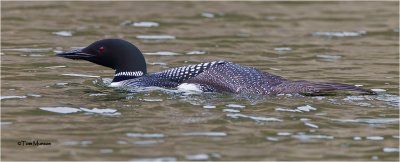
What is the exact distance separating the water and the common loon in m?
0.14

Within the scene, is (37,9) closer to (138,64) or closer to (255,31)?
(255,31)

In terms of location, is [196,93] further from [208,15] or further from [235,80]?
[208,15]

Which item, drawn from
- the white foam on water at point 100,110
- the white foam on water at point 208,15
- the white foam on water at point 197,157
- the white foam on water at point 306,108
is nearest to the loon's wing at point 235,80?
the white foam on water at point 306,108

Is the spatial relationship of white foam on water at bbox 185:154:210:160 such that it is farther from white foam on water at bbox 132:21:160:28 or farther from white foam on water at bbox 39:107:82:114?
white foam on water at bbox 132:21:160:28

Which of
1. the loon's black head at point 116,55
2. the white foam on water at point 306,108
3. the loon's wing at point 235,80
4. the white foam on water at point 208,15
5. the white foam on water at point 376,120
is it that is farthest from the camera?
the white foam on water at point 208,15

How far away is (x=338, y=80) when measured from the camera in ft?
28.6

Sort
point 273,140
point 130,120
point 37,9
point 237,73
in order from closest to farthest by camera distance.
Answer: point 273,140 → point 130,120 → point 237,73 → point 37,9

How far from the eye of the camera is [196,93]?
7.53m

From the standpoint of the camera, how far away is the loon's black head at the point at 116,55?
827 centimetres

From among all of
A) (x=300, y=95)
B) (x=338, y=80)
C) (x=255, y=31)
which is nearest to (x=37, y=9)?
(x=255, y=31)

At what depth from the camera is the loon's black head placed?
8.27 meters

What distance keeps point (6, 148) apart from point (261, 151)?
148cm

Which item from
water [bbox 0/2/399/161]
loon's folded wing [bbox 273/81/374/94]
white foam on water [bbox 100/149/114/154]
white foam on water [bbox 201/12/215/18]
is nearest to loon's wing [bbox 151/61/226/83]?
water [bbox 0/2/399/161]

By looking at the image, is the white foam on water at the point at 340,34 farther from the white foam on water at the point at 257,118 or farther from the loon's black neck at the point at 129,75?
the white foam on water at the point at 257,118
